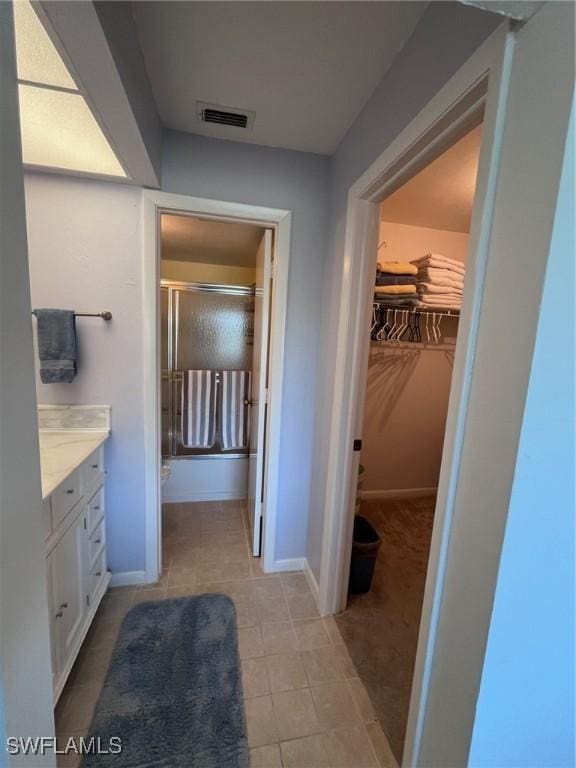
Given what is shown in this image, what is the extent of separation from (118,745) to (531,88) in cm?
216

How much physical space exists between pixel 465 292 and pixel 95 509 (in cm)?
183

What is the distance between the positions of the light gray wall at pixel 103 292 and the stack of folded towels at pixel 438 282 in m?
1.88

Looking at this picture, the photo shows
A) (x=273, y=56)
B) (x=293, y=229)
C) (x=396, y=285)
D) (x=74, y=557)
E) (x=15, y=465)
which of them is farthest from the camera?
(x=396, y=285)

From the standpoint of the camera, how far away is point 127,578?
1.89 metres

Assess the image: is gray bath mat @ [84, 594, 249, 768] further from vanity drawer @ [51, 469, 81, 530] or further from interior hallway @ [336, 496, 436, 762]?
vanity drawer @ [51, 469, 81, 530]

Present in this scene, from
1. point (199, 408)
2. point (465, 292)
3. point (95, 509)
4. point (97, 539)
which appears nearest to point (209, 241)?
point (199, 408)

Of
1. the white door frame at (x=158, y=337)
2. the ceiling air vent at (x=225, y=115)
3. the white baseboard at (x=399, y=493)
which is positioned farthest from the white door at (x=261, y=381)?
the white baseboard at (x=399, y=493)

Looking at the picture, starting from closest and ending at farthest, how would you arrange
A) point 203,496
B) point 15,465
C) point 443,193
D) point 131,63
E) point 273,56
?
point 15,465 → point 131,63 → point 273,56 → point 443,193 → point 203,496

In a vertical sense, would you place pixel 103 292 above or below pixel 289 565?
above

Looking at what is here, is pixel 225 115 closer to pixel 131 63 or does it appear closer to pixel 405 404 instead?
pixel 131 63

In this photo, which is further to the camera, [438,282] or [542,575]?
[438,282]

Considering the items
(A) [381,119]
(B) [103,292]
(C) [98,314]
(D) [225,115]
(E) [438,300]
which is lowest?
A: (C) [98,314]

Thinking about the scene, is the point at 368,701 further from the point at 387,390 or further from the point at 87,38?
the point at 87,38

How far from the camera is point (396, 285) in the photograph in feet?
7.73
